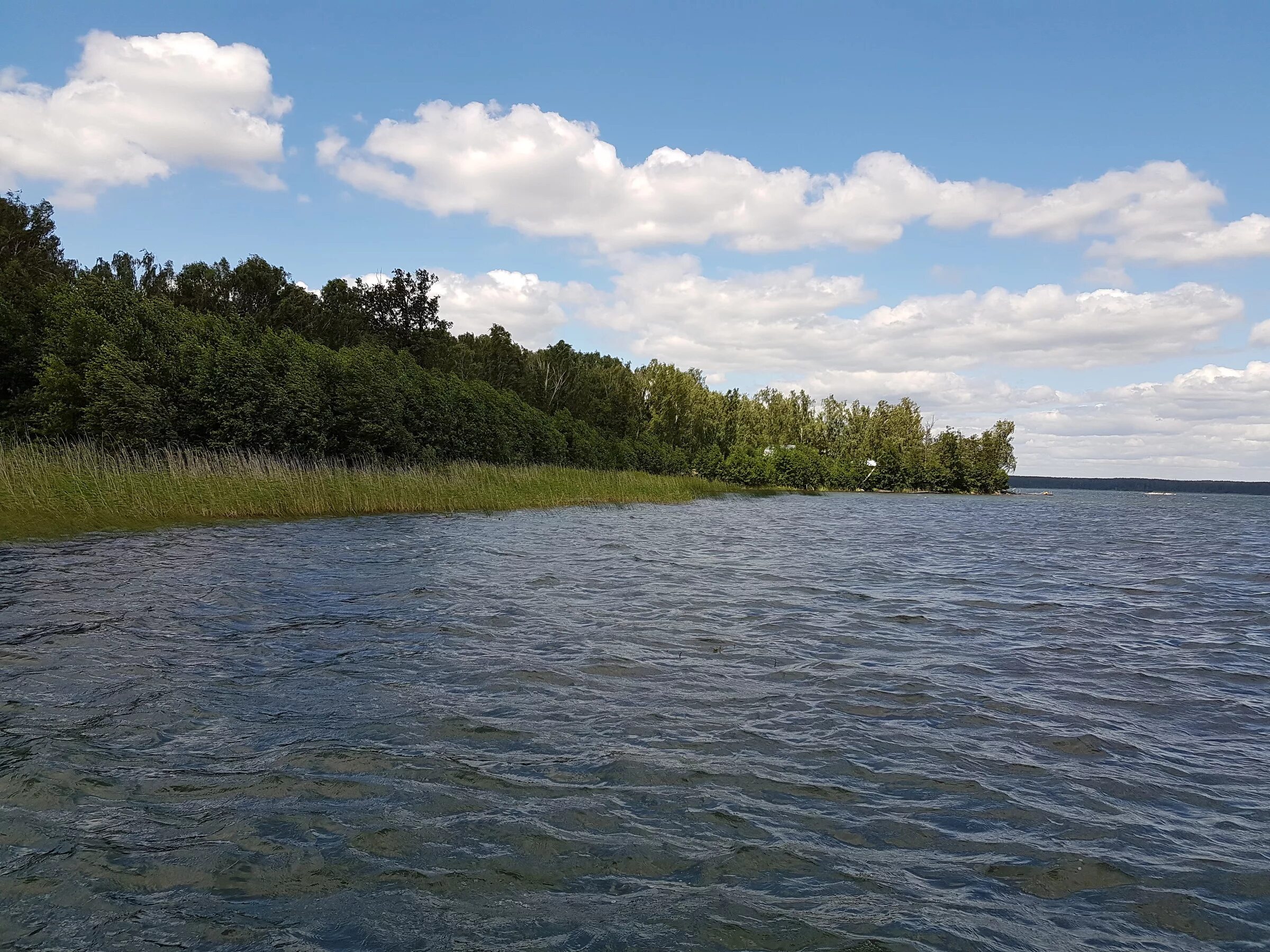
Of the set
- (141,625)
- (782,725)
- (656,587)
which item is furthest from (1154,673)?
(141,625)

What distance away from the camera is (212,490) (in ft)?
83.7

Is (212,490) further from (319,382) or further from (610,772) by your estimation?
(610,772)

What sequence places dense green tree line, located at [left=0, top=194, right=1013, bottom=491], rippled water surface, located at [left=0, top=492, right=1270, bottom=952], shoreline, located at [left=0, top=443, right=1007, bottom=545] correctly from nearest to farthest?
1. rippled water surface, located at [left=0, top=492, right=1270, bottom=952]
2. shoreline, located at [left=0, top=443, right=1007, bottom=545]
3. dense green tree line, located at [left=0, top=194, right=1013, bottom=491]

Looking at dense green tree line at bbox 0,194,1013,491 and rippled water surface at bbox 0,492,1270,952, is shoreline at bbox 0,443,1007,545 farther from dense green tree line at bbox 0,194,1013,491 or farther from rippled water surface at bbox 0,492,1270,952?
rippled water surface at bbox 0,492,1270,952

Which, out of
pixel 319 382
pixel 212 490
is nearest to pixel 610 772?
pixel 212 490

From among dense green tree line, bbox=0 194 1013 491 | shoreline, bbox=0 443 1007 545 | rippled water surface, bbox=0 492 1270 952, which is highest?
dense green tree line, bbox=0 194 1013 491

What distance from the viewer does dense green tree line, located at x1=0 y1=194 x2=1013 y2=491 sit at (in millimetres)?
33219

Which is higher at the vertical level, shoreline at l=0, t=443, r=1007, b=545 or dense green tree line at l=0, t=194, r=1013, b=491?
dense green tree line at l=0, t=194, r=1013, b=491

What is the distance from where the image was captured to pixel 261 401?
127 feet

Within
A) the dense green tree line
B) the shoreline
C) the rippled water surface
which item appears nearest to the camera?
the rippled water surface

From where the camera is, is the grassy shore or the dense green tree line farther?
the dense green tree line

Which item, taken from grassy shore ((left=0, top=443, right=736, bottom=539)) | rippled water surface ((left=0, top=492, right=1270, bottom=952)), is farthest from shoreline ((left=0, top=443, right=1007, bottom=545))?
rippled water surface ((left=0, top=492, right=1270, bottom=952))

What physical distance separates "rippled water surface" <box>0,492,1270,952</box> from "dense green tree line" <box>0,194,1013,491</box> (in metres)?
23.4

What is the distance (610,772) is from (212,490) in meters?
23.8
